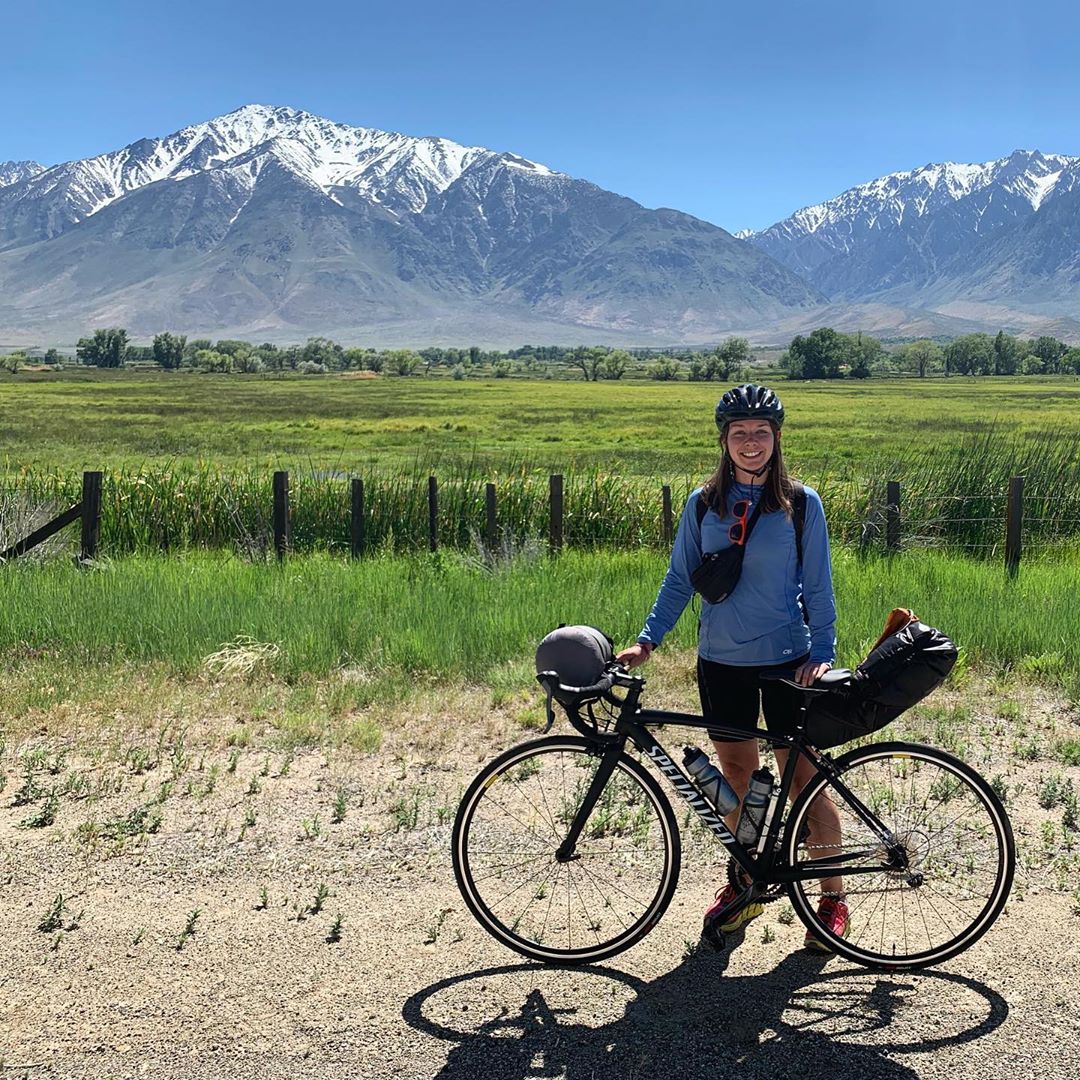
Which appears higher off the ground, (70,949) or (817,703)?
(817,703)

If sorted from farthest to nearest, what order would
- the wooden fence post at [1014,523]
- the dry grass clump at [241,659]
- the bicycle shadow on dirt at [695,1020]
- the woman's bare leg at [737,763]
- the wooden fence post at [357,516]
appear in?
1. the wooden fence post at [357,516]
2. the wooden fence post at [1014,523]
3. the dry grass clump at [241,659]
4. the woman's bare leg at [737,763]
5. the bicycle shadow on dirt at [695,1020]

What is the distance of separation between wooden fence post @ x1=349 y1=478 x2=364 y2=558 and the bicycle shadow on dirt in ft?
37.1

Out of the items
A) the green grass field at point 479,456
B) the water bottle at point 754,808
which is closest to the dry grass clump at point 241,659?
the water bottle at point 754,808

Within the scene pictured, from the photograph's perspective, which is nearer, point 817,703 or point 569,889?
point 817,703

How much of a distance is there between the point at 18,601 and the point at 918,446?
4101 centimetres

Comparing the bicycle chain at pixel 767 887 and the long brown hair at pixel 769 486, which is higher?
the long brown hair at pixel 769 486

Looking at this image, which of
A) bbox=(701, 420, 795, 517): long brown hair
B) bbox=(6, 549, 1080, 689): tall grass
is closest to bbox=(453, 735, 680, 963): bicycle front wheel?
bbox=(701, 420, 795, 517): long brown hair

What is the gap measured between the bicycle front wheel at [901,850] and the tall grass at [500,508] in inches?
443

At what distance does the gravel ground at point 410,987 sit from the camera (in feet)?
12.4

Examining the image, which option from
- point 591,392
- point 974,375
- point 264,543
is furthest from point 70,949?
point 974,375

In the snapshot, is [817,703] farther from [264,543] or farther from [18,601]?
[264,543]

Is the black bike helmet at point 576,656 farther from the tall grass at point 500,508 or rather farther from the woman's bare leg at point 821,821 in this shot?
the tall grass at point 500,508

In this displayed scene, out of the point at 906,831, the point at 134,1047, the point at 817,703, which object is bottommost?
the point at 134,1047

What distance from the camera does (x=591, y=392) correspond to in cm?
10606
